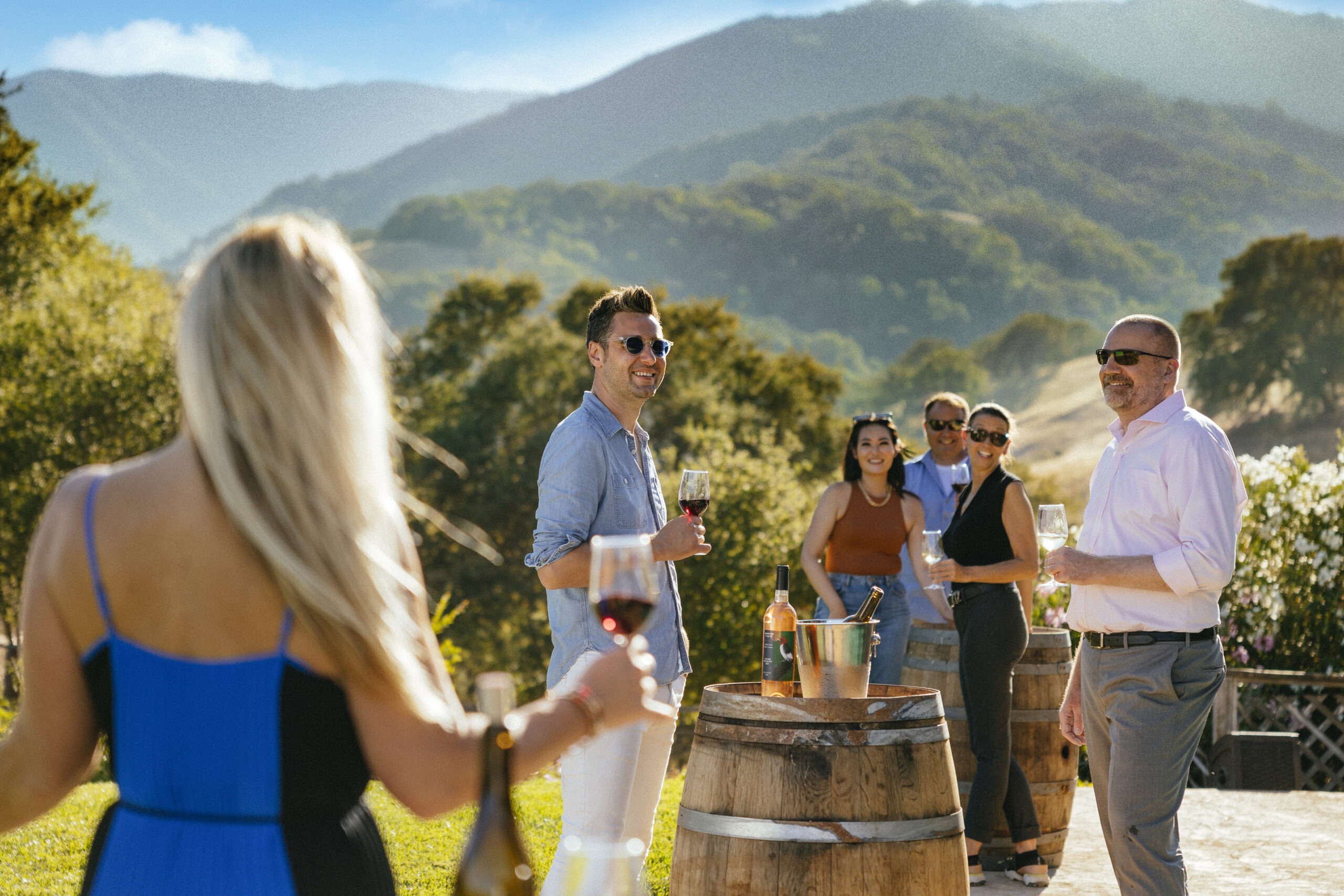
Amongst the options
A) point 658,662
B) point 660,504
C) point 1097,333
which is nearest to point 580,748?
point 658,662

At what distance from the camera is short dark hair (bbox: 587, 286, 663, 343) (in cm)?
408

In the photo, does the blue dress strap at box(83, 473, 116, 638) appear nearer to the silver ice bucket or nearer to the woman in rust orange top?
the silver ice bucket

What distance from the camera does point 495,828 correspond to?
1672 millimetres

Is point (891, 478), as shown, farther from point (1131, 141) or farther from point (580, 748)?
point (1131, 141)

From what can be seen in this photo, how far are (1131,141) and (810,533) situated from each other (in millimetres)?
152245

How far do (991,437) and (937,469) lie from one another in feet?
5.44

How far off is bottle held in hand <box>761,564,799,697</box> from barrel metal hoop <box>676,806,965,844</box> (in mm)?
607

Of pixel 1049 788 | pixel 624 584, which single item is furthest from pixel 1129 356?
pixel 624 584

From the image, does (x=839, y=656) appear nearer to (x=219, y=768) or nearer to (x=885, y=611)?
(x=219, y=768)

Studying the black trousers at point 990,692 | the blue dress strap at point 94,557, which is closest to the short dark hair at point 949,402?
the black trousers at point 990,692

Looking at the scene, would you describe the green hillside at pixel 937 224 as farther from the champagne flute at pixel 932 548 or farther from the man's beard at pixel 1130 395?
the man's beard at pixel 1130 395

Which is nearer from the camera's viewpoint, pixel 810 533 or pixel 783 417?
pixel 810 533

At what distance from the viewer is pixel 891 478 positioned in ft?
21.5

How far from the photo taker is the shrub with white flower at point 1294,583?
9867 millimetres
